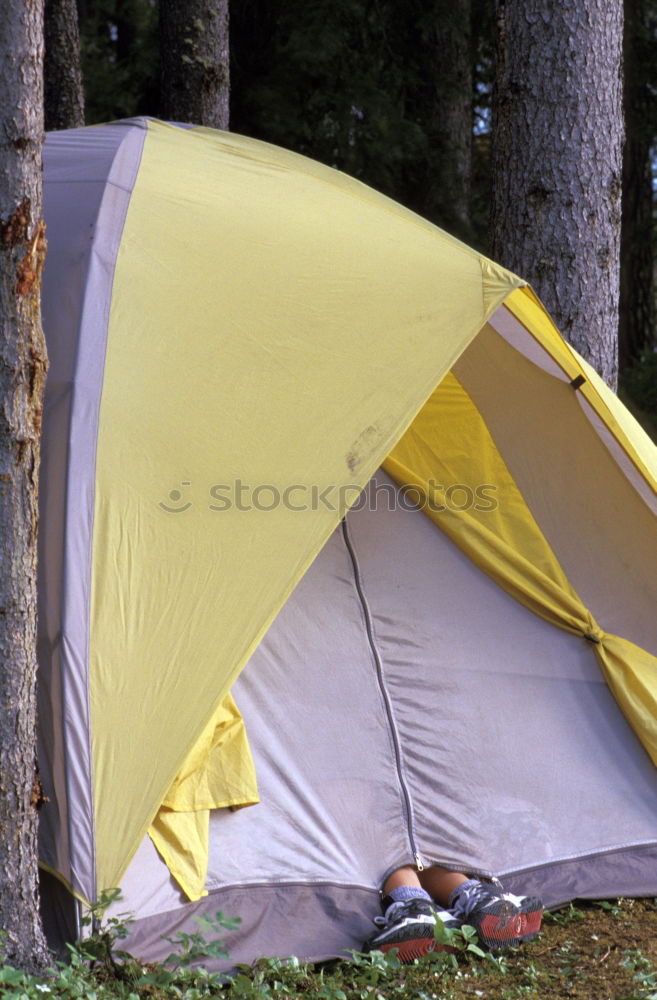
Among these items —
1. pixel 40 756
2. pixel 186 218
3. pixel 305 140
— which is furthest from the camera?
pixel 305 140

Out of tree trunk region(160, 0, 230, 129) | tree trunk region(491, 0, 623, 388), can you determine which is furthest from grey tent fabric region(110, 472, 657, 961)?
tree trunk region(160, 0, 230, 129)

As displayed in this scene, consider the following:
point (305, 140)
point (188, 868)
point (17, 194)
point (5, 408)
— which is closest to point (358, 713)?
point (188, 868)

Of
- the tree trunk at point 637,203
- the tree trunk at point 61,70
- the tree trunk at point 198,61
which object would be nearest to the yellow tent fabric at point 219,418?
the tree trunk at point 198,61

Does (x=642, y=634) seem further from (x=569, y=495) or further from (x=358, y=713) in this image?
(x=358, y=713)

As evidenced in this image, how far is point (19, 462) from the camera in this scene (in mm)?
2285

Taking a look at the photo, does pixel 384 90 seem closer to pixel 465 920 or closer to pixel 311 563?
pixel 311 563

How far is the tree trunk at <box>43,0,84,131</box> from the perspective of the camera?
19.6 ft

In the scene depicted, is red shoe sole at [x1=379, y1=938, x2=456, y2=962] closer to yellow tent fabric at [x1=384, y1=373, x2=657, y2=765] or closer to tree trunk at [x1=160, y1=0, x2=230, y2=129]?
yellow tent fabric at [x1=384, y1=373, x2=657, y2=765]

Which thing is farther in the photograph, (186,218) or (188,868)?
(186,218)

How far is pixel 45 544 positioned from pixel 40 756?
1.57ft

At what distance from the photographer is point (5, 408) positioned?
2.26 meters

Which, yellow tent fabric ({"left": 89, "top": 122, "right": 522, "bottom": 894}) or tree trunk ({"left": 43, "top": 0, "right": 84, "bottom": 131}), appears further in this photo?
tree trunk ({"left": 43, "top": 0, "right": 84, "bottom": 131})

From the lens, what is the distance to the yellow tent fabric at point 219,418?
7.97ft

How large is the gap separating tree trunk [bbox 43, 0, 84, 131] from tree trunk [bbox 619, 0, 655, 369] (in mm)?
3922
